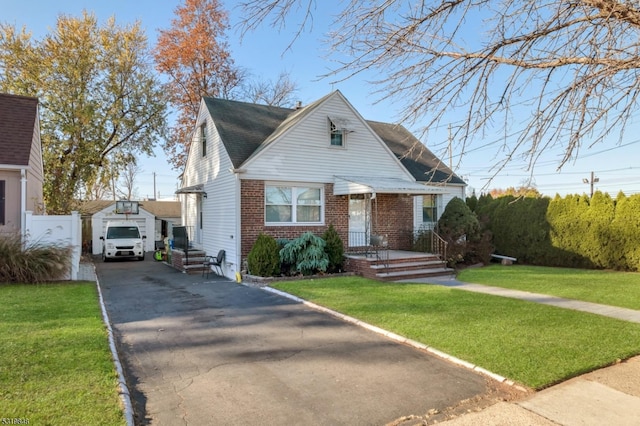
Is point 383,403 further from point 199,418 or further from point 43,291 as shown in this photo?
point 43,291

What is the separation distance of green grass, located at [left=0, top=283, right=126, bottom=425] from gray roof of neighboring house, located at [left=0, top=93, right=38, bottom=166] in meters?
6.33

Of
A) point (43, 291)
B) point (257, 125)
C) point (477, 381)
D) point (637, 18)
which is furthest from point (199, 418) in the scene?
point (257, 125)

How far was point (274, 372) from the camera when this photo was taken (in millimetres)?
4891

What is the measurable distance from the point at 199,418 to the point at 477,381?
3.04 metres

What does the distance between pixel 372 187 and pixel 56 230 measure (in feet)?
31.4

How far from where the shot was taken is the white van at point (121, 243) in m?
20.0

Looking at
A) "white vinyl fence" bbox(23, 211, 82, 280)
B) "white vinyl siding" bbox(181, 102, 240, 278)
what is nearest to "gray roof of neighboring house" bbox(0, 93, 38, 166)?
"white vinyl fence" bbox(23, 211, 82, 280)

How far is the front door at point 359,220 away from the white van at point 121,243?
38.2ft

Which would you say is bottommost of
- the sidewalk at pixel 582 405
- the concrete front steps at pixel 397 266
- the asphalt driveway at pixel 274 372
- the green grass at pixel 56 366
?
the sidewalk at pixel 582 405

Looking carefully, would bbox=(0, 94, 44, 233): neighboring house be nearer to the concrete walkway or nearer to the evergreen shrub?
the evergreen shrub

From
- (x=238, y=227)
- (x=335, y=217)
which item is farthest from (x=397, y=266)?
(x=238, y=227)

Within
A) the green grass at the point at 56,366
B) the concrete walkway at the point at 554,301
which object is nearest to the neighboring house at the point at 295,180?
the concrete walkway at the point at 554,301

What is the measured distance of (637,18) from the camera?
3.88 m

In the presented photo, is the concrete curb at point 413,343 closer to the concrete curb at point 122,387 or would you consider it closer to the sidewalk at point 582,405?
the sidewalk at point 582,405
